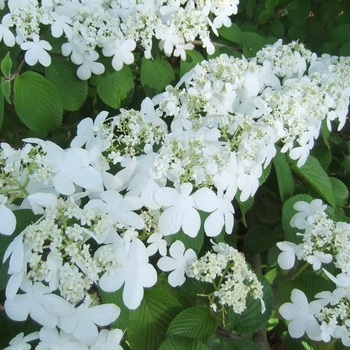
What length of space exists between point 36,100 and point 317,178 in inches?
27.4

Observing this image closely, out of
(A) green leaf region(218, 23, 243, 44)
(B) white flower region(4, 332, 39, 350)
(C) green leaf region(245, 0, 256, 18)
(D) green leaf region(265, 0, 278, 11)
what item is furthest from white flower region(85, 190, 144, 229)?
(C) green leaf region(245, 0, 256, 18)

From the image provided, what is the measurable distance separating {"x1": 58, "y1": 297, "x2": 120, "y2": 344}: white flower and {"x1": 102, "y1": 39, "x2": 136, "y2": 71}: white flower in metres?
0.58

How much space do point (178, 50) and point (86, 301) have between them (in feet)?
2.19

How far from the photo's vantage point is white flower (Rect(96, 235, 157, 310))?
1.95 ft

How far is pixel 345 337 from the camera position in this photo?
0.70 metres

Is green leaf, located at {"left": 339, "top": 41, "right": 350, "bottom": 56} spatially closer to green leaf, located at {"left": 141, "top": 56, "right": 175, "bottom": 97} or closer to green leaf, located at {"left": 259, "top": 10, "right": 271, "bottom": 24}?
green leaf, located at {"left": 259, "top": 10, "right": 271, "bottom": 24}

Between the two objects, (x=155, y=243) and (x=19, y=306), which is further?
(x=155, y=243)

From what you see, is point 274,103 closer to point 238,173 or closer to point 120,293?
point 238,173

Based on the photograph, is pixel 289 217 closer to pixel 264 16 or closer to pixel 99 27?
pixel 99 27

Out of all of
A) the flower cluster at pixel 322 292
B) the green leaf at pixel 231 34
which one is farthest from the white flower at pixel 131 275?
the green leaf at pixel 231 34

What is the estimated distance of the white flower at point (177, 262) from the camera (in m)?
0.72

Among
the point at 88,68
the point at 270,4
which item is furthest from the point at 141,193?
the point at 270,4

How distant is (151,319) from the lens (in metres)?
0.71

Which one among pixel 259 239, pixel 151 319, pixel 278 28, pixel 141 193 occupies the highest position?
pixel 278 28
